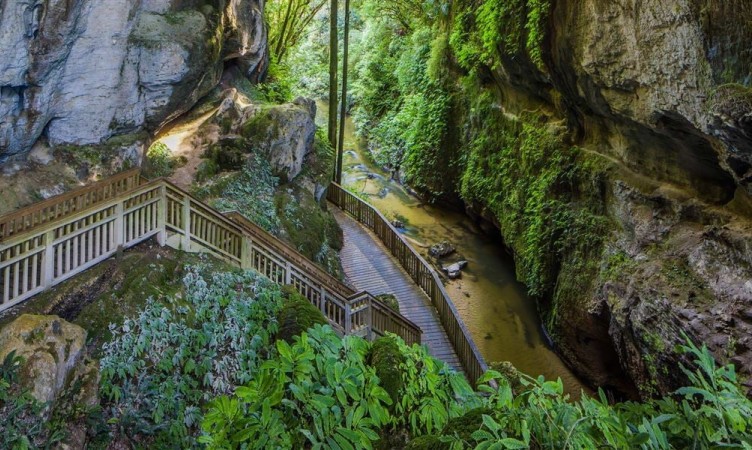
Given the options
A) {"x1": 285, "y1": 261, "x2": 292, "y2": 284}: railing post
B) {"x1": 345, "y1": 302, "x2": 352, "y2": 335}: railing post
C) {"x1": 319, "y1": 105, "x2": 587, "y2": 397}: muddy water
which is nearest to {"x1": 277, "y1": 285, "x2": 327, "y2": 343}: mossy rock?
{"x1": 285, "y1": 261, "x2": 292, "y2": 284}: railing post

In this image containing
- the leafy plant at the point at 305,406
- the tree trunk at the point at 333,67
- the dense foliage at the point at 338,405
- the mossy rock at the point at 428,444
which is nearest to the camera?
the dense foliage at the point at 338,405

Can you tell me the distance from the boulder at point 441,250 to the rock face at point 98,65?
10.3 m

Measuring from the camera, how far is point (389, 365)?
327 cm

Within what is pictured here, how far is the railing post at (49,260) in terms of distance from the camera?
19.7 ft

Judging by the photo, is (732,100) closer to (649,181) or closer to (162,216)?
(649,181)

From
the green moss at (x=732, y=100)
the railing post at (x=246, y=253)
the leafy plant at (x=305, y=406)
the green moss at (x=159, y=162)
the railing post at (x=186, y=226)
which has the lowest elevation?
the leafy plant at (x=305, y=406)

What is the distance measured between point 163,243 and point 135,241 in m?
0.45

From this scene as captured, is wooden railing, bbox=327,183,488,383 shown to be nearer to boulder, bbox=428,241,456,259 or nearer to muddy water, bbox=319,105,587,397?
muddy water, bbox=319,105,587,397

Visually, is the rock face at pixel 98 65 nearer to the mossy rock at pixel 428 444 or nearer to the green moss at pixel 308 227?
the green moss at pixel 308 227

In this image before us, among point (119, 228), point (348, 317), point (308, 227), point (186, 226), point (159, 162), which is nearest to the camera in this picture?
point (119, 228)

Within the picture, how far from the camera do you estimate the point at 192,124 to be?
572 inches

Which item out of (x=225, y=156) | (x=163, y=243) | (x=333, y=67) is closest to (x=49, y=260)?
(x=163, y=243)

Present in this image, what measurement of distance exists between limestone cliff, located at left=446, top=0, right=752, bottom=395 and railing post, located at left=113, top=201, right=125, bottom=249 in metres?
9.37

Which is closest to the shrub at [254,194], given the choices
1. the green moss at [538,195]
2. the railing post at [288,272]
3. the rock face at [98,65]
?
the rock face at [98,65]
